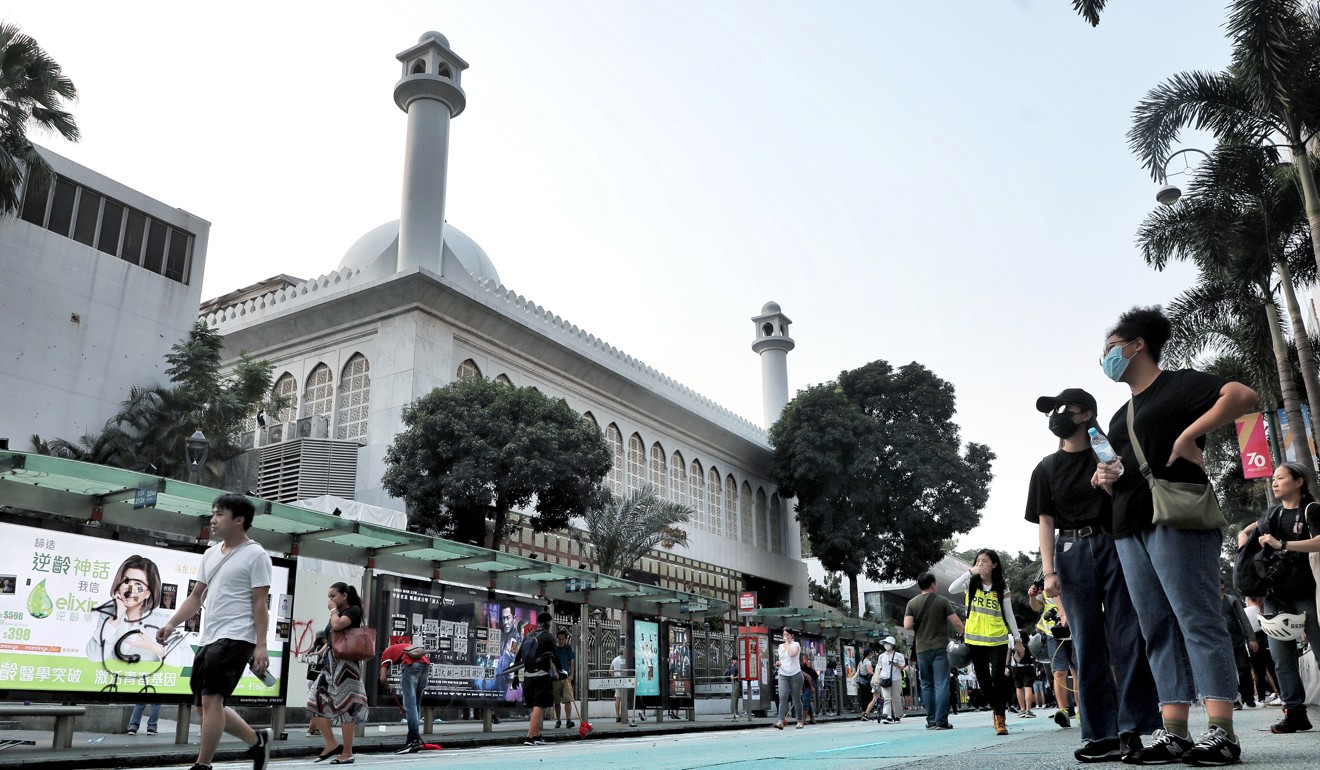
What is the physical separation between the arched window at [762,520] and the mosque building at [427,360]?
3.61 meters

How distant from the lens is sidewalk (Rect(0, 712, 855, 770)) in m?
8.14

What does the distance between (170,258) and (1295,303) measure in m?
27.0

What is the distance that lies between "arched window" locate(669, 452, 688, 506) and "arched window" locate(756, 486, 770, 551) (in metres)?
6.38

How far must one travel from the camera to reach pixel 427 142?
102 ft

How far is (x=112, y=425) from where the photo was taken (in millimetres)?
25156

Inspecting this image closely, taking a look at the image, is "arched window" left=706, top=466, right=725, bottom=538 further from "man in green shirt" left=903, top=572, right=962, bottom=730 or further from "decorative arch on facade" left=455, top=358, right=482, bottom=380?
"man in green shirt" left=903, top=572, right=962, bottom=730

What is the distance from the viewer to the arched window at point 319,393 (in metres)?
29.6

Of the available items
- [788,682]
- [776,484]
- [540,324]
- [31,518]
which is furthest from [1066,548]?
[776,484]

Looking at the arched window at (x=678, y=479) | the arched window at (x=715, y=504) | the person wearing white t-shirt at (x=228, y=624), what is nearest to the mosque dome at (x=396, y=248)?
the arched window at (x=678, y=479)

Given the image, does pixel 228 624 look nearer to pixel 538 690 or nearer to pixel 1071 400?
pixel 1071 400

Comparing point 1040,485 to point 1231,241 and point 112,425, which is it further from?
point 112,425

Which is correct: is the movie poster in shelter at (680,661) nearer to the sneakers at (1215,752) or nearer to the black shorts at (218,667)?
the black shorts at (218,667)

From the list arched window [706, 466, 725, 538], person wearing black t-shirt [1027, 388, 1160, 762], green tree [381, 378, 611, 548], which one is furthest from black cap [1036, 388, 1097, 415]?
arched window [706, 466, 725, 538]

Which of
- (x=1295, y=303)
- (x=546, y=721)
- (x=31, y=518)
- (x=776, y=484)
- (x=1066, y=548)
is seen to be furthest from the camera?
(x=776, y=484)
